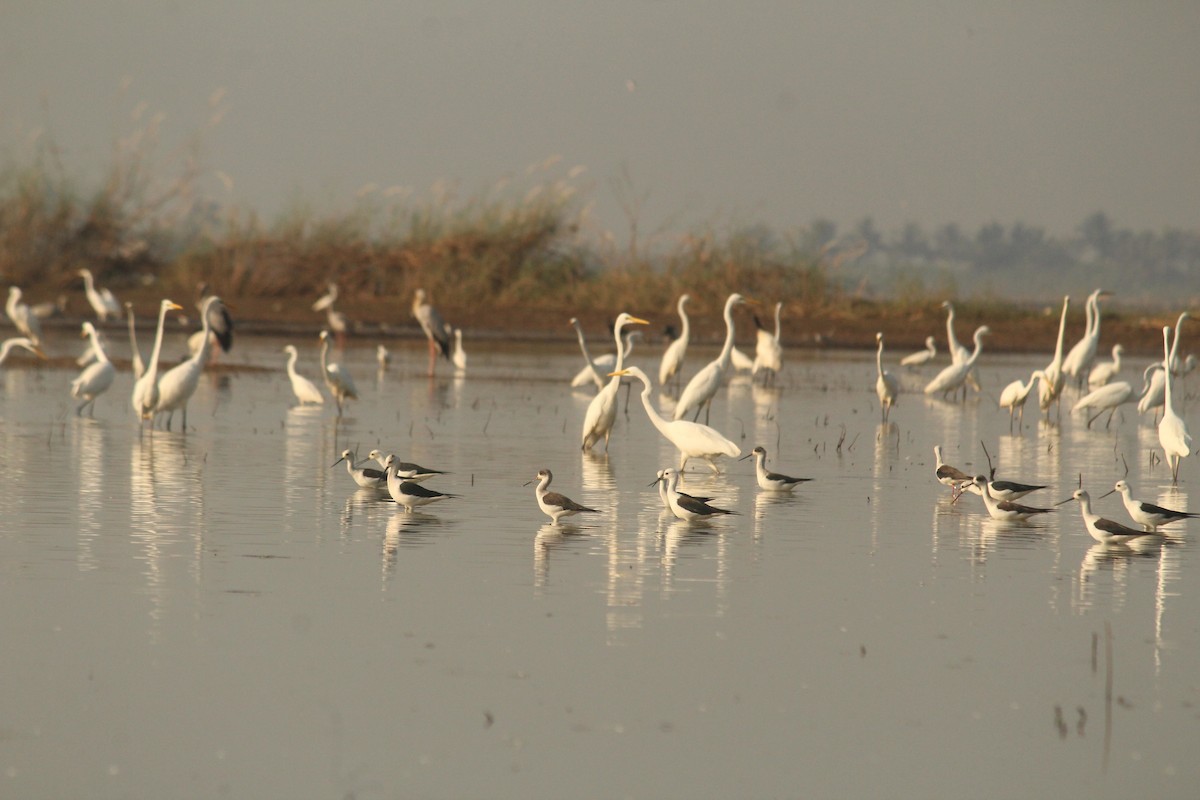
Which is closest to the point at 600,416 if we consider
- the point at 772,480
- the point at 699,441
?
the point at 699,441

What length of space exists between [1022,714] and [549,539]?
3695 millimetres

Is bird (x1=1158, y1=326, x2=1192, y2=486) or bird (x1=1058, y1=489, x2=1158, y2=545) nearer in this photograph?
bird (x1=1058, y1=489, x2=1158, y2=545)

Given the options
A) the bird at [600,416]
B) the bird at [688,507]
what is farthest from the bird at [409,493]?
the bird at [600,416]

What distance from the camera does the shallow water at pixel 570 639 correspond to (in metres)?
5.19

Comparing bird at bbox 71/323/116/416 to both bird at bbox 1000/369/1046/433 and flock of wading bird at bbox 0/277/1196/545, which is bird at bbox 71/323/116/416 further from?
bird at bbox 1000/369/1046/433

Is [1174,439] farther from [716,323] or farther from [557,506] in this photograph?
[716,323]

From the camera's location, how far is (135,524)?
9.09 metres

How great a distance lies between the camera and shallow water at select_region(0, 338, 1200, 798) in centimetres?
519

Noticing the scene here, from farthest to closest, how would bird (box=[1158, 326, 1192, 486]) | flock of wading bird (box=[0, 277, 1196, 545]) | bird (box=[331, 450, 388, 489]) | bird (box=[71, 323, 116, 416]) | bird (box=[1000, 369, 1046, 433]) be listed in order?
bird (box=[1000, 369, 1046, 433]) → bird (box=[71, 323, 116, 416]) → bird (box=[1158, 326, 1192, 486]) → bird (box=[331, 450, 388, 489]) → flock of wading bird (box=[0, 277, 1196, 545])

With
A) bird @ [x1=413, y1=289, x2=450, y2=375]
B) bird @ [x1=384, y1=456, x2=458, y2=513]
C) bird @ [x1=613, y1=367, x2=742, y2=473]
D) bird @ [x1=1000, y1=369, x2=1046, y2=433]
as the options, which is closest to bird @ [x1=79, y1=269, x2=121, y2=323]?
bird @ [x1=413, y1=289, x2=450, y2=375]

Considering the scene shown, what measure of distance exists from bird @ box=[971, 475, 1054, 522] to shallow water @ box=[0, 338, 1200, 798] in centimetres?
9

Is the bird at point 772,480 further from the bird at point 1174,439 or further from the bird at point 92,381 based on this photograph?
the bird at point 92,381

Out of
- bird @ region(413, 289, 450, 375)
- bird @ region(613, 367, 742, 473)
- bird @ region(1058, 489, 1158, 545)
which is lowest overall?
bird @ region(1058, 489, 1158, 545)

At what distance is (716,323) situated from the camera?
33812 millimetres
